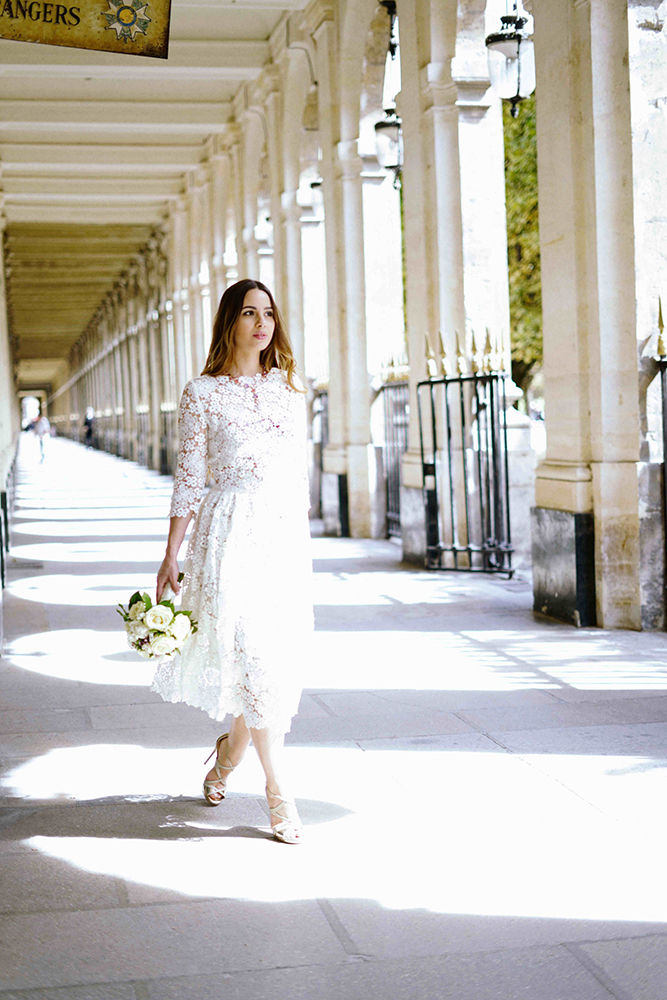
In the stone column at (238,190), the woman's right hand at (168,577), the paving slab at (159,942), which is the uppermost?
the stone column at (238,190)

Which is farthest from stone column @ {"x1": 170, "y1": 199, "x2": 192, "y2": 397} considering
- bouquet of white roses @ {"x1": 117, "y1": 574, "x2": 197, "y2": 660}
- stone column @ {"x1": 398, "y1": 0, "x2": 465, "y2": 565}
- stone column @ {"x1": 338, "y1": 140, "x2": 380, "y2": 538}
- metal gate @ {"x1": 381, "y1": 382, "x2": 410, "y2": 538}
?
bouquet of white roses @ {"x1": 117, "y1": 574, "x2": 197, "y2": 660}

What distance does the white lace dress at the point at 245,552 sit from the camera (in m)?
4.02

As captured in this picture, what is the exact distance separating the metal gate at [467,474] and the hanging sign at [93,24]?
365 cm

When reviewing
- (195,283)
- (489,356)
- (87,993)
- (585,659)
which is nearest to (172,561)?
(87,993)

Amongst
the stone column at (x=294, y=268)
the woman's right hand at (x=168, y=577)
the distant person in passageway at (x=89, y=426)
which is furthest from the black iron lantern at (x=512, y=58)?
the distant person in passageway at (x=89, y=426)

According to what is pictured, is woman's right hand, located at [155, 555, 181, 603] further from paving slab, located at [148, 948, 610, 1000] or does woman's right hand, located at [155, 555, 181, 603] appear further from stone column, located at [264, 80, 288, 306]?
stone column, located at [264, 80, 288, 306]

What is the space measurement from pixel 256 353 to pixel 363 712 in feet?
6.74

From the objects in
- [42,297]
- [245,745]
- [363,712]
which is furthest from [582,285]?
[42,297]

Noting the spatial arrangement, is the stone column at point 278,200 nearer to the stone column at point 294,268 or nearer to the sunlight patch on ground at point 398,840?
the stone column at point 294,268

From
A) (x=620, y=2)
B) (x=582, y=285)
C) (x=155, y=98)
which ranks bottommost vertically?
(x=582, y=285)

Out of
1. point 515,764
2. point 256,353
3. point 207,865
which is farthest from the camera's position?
point 515,764

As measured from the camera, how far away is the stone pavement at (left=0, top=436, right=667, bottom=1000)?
2.99 metres

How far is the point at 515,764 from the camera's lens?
4.64 meters

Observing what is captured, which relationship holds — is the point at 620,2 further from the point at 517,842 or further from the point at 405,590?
the point at 517,842
